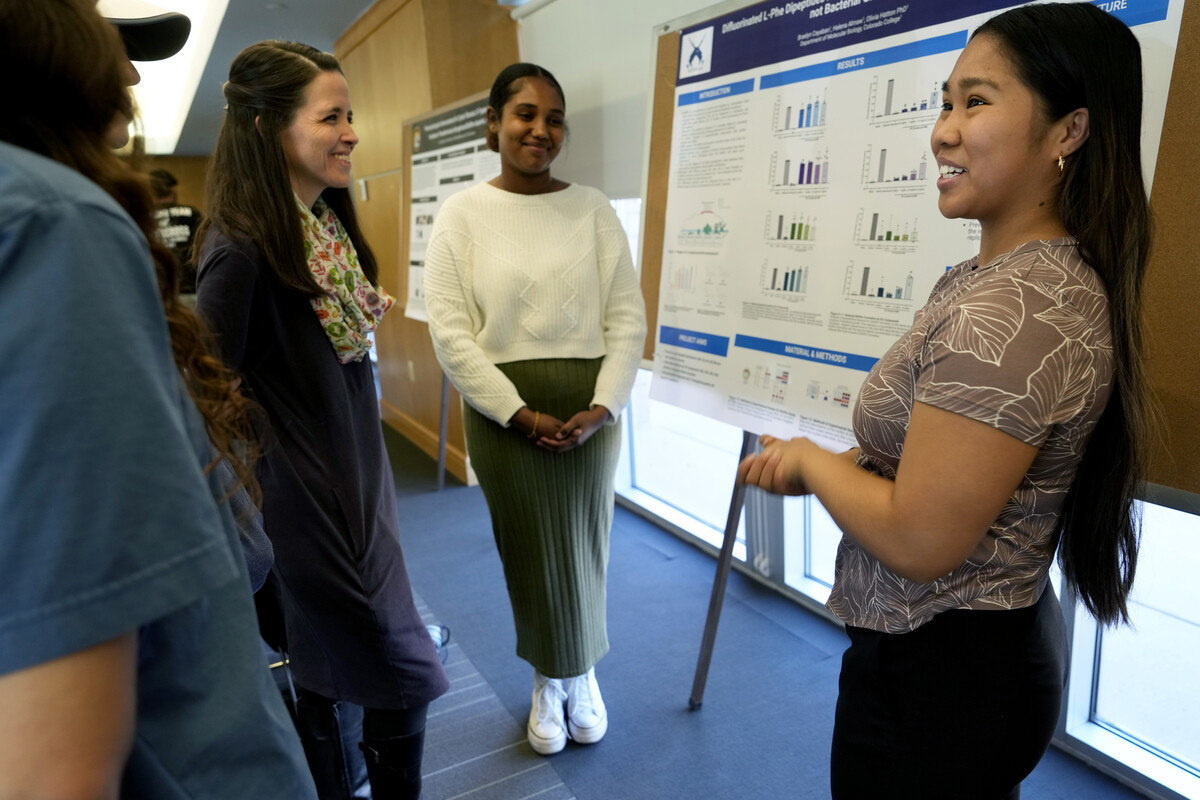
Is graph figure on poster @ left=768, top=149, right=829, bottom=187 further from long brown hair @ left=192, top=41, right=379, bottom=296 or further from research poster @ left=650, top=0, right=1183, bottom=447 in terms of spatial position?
long brown hair @ left=192, top=41, right=379, bottom=296

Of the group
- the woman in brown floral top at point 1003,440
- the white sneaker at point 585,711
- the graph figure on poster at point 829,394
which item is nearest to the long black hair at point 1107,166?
the woman in brown floral top at point 1003,440

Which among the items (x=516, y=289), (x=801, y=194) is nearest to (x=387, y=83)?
(x=516, y=289)

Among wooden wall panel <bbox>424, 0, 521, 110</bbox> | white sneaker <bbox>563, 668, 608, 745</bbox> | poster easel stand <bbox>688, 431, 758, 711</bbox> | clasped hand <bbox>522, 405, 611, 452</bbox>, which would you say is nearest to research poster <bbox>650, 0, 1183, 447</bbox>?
poster easel stand <bbox>688, 431, 758, 711</bbox>

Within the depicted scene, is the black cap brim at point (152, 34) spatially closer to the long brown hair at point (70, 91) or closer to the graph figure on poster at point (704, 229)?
the long brown hair at point (70, 91)

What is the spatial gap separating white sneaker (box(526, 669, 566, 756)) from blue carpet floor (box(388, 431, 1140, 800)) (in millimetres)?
35

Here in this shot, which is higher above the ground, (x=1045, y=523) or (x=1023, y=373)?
(x=1023, y=373)

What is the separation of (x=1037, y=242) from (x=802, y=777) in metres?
1.46

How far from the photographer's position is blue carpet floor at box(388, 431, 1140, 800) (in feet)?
5.86

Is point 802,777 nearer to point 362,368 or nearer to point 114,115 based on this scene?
point 362,368

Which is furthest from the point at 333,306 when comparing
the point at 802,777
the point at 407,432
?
the point at 407,432

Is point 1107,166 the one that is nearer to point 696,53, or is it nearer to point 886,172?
point 886,172

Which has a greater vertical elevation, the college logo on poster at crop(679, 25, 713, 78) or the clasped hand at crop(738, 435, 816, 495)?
the college logo on poster at crop(679, 25, 713, 78)

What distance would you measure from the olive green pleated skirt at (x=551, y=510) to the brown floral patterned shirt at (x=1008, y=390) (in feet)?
3.18

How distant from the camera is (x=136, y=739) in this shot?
46cm
